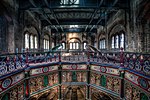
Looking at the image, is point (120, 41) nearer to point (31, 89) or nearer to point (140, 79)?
point (140, 79)

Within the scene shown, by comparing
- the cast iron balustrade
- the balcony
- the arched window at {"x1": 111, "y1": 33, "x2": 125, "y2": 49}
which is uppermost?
the arched window at {"x1": 111, "y1": 33, "x2": 125, "y2": 49}

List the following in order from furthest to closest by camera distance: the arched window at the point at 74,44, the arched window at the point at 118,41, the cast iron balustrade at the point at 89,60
Answer: the arched window at the point at 74,44 → the arched window at the point at 118,41 → the cast iron balustrade at the point at 89,60

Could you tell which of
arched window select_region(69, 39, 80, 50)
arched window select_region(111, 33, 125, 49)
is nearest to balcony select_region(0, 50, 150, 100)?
arched window select_region(111, 33, 125, 49)

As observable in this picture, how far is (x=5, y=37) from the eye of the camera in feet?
23.5

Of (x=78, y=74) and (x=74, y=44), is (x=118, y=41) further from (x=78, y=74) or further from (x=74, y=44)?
(x=74, y=44)

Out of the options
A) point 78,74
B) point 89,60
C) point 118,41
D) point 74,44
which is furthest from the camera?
point 74,44

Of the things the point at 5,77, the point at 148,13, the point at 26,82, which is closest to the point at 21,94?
the point at 26,82

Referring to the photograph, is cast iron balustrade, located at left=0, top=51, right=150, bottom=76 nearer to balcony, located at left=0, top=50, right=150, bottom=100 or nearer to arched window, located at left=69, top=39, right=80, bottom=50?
balcony, located at left=0, top=50, right=150, bottom=100

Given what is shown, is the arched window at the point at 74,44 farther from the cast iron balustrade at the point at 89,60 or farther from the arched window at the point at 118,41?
the cast iron balustrade at the point at 89,60

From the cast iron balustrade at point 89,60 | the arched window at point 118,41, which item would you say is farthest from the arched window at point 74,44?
the cast iron balustrade at point 89,60

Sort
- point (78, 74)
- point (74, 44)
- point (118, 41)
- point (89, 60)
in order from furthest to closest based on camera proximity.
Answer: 1. point (74, 44)
2. point (118, 41)
3. point (78, 74)
4. point (89, 60)

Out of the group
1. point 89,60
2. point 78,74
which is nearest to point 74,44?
point 78,74

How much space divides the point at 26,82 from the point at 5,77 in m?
1.78

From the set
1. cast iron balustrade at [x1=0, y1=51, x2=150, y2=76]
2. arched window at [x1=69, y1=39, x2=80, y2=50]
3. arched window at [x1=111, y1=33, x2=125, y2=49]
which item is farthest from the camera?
arched window at [x1=69, y1=39, x2=80, y2=50]
